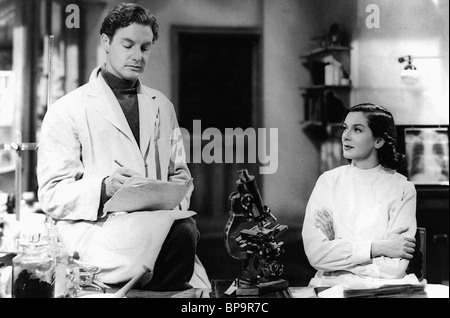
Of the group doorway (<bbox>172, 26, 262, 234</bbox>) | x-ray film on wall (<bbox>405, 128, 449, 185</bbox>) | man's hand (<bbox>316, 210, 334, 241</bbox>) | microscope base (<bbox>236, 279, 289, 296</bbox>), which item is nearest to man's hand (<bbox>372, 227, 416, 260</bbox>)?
man's hand (<bbox>316, 210, 334, 241</bbox>)

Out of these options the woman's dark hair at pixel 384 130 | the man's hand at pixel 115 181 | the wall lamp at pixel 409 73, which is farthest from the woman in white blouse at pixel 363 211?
the man's hand at pixel 115 181

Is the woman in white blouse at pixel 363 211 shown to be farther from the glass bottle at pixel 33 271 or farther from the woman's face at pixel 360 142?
the glass bottle at pixel 33 271

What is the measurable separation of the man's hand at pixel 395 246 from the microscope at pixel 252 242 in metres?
0.52

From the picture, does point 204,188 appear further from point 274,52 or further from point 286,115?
point 274,52

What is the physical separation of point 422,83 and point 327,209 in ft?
2.67

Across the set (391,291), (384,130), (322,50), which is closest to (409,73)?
(384,130)

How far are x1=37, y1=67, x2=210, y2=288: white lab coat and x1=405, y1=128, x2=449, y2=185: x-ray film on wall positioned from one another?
117 cm

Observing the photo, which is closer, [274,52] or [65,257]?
[65,257]

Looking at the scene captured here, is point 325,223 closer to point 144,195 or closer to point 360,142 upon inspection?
point 360,142

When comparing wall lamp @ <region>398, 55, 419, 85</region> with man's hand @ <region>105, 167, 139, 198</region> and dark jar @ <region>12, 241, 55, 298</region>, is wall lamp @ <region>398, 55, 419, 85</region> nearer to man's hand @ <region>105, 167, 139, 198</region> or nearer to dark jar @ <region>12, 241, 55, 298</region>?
man's hand @ <region>105, 167, 139, 198</region>

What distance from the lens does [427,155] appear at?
8.98 ft

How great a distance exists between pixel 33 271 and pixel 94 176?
0.53 m

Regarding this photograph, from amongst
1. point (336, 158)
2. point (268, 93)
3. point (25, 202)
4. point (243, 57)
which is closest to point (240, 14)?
point (243, 57)

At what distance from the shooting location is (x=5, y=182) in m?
2.58
